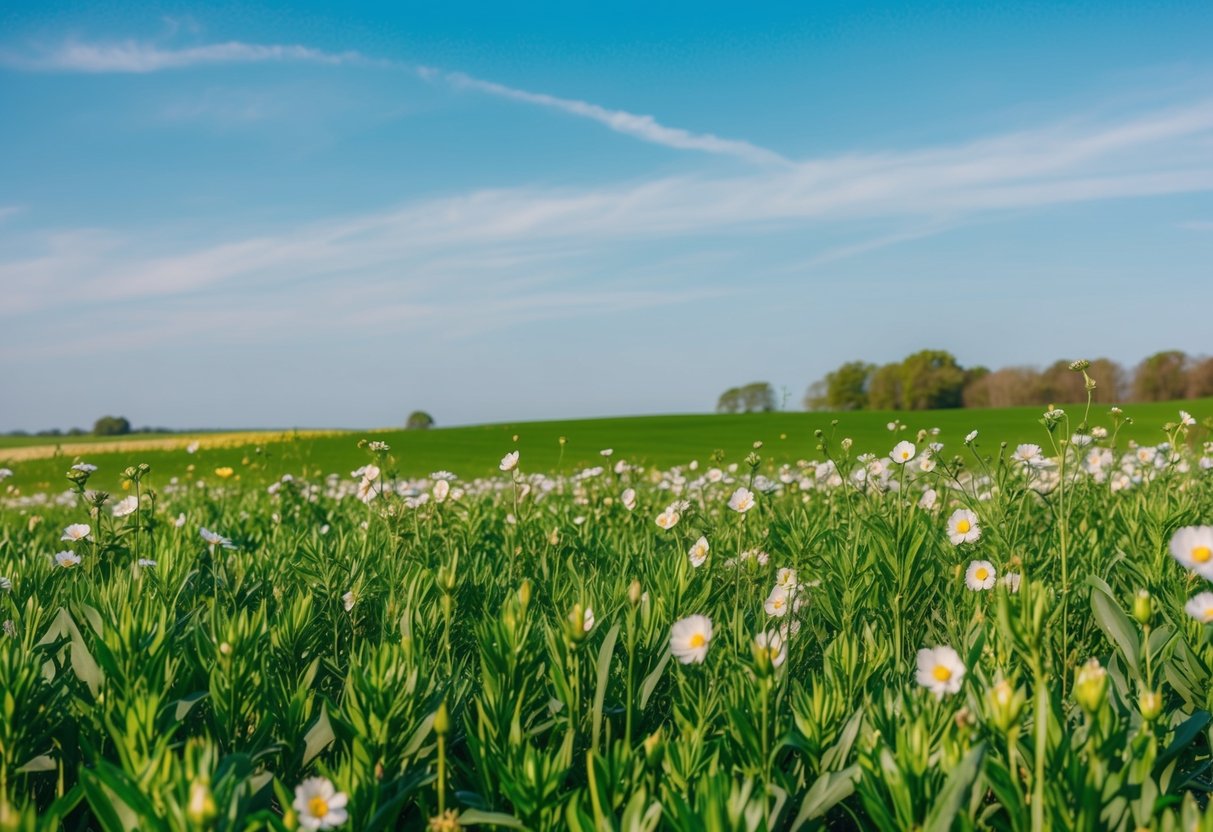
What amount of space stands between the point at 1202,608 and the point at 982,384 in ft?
232

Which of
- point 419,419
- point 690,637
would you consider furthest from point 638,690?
point 419,419

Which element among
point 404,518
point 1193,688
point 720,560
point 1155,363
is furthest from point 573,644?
point 1155,363

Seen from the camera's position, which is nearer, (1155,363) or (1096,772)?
(1096,772)

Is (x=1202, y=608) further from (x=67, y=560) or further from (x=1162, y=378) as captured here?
(x=1162, y=378)

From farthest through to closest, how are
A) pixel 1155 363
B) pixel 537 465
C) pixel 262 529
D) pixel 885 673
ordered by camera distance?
pixel 1155 363 → pixel 537 465 → pixel 262 529 → pixel 885 673

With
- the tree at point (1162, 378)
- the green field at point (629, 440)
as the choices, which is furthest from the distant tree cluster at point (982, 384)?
the green field at point (629, 440)

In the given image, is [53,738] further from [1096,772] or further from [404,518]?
[404,518]

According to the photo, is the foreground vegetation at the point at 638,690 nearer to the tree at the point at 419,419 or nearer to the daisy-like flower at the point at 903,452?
the daisy-like flower at the point at 903,452

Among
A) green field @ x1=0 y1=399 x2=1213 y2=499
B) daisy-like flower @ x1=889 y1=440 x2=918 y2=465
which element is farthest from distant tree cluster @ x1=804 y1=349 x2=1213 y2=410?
daisy-like flower @ x1=889 y1=440 x2=918 y2=465

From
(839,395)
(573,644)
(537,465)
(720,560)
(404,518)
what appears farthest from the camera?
(839,395)

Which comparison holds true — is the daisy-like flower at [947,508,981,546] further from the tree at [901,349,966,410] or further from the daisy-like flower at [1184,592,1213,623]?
the tree at [901,349,966,410]

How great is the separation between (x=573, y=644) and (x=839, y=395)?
3053 inches

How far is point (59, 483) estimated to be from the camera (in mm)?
25656

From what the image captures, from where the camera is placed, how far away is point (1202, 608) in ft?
6.75
